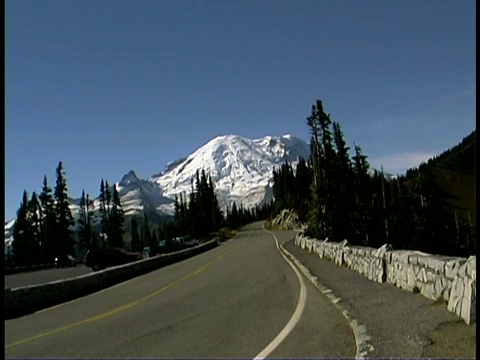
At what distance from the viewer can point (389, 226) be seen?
86.2m

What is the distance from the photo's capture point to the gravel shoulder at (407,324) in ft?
27.0

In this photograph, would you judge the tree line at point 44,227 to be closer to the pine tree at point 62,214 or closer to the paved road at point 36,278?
the pine tree at point 62,214

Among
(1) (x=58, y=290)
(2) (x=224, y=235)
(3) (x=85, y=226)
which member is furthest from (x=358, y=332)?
(3) (x=85, y=226)

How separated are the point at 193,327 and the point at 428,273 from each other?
4.80 meters

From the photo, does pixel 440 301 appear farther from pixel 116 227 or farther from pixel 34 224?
pixel 116 227

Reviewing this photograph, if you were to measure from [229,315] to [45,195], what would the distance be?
85.0 m

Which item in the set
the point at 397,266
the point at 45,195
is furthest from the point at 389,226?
the point at 397,266

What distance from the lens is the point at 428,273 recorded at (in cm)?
1254

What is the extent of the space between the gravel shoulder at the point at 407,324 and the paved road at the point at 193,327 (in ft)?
1.65

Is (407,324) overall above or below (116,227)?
below

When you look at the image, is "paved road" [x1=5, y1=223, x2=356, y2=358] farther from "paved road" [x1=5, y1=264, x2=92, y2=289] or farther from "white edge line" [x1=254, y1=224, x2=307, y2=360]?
"paved road" [x1=5, y1=264, x2=92, y2=289]

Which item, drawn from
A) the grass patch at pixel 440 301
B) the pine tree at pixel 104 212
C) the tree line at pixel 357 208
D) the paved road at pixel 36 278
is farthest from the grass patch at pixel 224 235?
the grass patch at pixel 440 301

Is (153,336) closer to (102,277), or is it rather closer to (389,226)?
(102,277)

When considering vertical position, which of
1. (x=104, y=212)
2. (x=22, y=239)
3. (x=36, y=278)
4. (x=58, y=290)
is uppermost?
(x=104, y=212)
